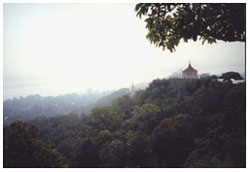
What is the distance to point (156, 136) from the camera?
11125 mm

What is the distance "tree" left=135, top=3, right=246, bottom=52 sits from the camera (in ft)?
8.89

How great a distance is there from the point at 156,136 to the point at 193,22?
364 inches

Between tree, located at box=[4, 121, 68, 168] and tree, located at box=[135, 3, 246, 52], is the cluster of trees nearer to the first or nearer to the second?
tree, located at box=[4, 121, 68, 168]

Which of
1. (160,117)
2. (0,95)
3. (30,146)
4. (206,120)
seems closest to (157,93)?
(160,117)

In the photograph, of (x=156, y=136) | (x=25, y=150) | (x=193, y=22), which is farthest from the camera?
(x=156, y=136)

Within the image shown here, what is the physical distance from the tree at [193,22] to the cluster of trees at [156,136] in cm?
241

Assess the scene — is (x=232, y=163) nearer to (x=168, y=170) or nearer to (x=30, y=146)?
(x=168, y=170)

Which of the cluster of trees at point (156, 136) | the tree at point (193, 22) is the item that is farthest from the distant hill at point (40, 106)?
the tree at point (193, 22)

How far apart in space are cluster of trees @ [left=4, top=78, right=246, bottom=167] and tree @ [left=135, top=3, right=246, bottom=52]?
241cm

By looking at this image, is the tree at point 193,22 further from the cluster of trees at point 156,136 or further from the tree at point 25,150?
the tree at point 25,150

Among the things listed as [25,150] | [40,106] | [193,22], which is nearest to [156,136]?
[25,150]

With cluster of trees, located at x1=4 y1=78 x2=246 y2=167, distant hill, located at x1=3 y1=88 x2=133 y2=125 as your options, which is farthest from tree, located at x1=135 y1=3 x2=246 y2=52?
distant hill, located at x1=3 y1=88 x2=133 y2=125

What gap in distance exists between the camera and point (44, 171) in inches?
165

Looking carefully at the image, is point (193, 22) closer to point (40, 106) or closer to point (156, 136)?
point (156, 136)
